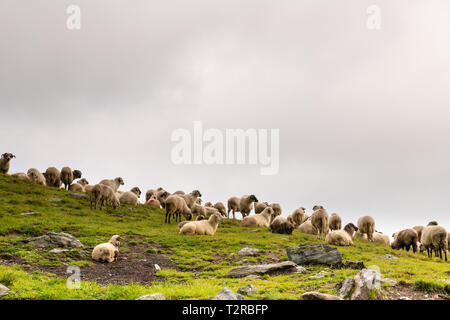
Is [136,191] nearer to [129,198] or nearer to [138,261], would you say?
[129,198]

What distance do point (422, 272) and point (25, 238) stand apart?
2044 cm

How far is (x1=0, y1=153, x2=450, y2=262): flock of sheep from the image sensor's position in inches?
1033

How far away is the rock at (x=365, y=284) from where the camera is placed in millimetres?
8898

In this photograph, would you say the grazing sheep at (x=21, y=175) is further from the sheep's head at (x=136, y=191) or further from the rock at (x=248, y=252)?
the rock at (x=248, y=252)

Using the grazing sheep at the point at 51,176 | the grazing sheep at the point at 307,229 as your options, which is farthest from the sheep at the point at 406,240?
the grazing sheep at the point at 51,176

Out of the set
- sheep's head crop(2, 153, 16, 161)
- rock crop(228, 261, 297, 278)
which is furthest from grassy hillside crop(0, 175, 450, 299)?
sheep's head crop(2, 153, 16, 161)

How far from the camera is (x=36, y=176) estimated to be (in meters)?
40.7

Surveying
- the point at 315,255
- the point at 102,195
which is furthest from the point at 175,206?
the point at 315,255

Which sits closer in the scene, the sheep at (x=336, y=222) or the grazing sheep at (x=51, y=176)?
the sheep at (x=336, y=222)

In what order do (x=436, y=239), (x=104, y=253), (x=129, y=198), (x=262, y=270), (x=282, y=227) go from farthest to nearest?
(x=129, y=198) < (x=282, y=227) < (x=436, y=239) < (x=104, y=253) < (x=262, y=270)

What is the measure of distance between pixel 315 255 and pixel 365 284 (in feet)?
22.9

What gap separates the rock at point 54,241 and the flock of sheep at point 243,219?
2.03 meters

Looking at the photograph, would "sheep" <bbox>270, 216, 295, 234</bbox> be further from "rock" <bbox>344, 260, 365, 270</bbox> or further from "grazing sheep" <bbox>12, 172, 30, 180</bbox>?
"grazing sheep" <bbox>12, 172, 30, 180</bbox>
